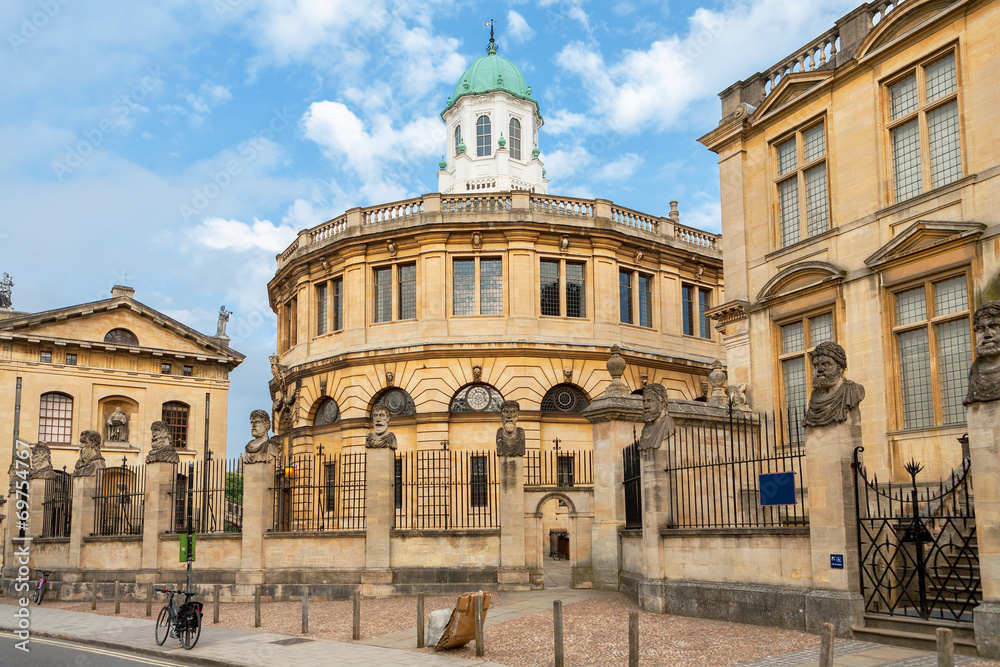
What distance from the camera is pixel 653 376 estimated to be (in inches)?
1457

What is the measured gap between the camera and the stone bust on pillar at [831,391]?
42.0 feet

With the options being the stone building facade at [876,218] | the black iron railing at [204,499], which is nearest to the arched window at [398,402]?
the black iron railing at [204,499]

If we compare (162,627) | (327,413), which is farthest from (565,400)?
(162,627)

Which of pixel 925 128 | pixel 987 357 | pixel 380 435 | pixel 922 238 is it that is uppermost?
pixel 925 128

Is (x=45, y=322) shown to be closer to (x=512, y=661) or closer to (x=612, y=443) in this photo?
(x=612, y=443)

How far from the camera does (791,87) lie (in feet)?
70.1

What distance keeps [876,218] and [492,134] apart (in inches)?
1692

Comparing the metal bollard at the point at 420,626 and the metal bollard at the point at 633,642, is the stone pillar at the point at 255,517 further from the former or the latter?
the metal bollard at the point at 633,642

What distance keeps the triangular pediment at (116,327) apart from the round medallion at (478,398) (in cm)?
2038

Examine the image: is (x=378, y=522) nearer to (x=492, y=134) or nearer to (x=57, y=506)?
(x=57, y=506)

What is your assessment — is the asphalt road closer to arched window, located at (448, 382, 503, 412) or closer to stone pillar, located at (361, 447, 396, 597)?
stone pillar, located at (361, 447, 396, 597)

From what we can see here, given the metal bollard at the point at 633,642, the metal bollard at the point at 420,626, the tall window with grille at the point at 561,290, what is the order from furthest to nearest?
the tall window with grille at the point at 561,290
the metal bollard at the point at 420,626
the metal bollard at the point at 633,642

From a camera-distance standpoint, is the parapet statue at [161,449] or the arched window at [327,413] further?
the arched window at [327,413]

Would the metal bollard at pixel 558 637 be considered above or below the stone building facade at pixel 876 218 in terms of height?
below
